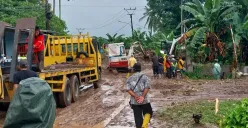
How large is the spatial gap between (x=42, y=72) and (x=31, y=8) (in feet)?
85.4

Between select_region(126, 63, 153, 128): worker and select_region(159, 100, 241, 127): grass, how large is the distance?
1.42 metres

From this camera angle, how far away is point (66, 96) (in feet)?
46.2

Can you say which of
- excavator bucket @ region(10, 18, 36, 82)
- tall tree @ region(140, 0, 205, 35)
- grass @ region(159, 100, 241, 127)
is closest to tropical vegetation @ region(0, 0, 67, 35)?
tall tree @ region(140, 0, 205, 35)

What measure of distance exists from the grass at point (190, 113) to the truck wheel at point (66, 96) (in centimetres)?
403

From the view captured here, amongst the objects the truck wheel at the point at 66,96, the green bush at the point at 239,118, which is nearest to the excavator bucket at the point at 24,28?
the truck wheel at the point at 66,96

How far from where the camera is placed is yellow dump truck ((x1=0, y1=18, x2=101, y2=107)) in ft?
36.9

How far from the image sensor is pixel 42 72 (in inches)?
491

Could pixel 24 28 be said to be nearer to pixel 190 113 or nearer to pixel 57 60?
pixel 190 113

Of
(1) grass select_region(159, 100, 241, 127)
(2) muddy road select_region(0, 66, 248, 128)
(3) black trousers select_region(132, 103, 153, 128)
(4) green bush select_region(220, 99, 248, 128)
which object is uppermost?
(4) green bush select_region(220, 99, 248, 128)

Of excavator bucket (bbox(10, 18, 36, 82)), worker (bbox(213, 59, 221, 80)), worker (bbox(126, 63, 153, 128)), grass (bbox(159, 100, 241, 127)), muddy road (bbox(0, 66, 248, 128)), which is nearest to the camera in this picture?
worker (bbox(126, 63, 153, 128))

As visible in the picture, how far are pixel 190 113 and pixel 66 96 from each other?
5.33 metres

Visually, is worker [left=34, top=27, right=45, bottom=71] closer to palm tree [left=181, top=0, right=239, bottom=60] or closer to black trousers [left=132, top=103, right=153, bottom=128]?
black trousers [left=132, top=103, right=153, bottom=128]

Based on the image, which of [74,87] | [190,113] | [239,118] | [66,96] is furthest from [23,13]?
[239,118]

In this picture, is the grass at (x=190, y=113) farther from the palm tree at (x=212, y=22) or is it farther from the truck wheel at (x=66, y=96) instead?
the palm tree at (x=212, y=22)
